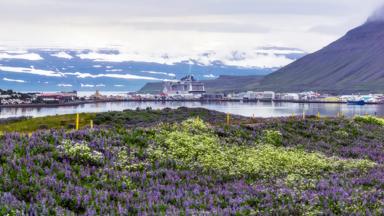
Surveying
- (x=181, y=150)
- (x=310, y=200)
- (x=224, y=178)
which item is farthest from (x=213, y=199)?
(x=181, y=150)

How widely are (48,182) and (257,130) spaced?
18455 mm

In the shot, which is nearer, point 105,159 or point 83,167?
point 83,167

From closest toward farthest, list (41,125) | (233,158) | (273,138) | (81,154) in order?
1. (81,154)
2. (233,158)
3. (273,138)
4. (41,125)

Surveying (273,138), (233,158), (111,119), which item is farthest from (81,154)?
(111,119)

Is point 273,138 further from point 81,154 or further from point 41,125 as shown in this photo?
point 41,125

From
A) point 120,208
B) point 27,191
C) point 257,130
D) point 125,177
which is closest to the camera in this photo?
point 120,208

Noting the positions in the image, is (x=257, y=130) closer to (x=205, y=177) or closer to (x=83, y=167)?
(x=205, y=177)

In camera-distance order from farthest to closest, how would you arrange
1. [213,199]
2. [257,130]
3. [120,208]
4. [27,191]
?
1. [257,130]
2. [213,199]
3. [27,191]
4. [120,208]

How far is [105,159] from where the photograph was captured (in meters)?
16.7

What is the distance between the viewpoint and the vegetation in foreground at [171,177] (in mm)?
12070

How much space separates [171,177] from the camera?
15484 mm

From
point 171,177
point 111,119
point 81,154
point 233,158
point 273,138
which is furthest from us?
point 111,119

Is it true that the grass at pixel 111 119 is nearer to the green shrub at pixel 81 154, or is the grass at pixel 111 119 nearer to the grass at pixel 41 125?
the grass at pixel 41 125

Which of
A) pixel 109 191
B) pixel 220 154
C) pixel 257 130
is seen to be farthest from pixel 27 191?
pixel 257 130
